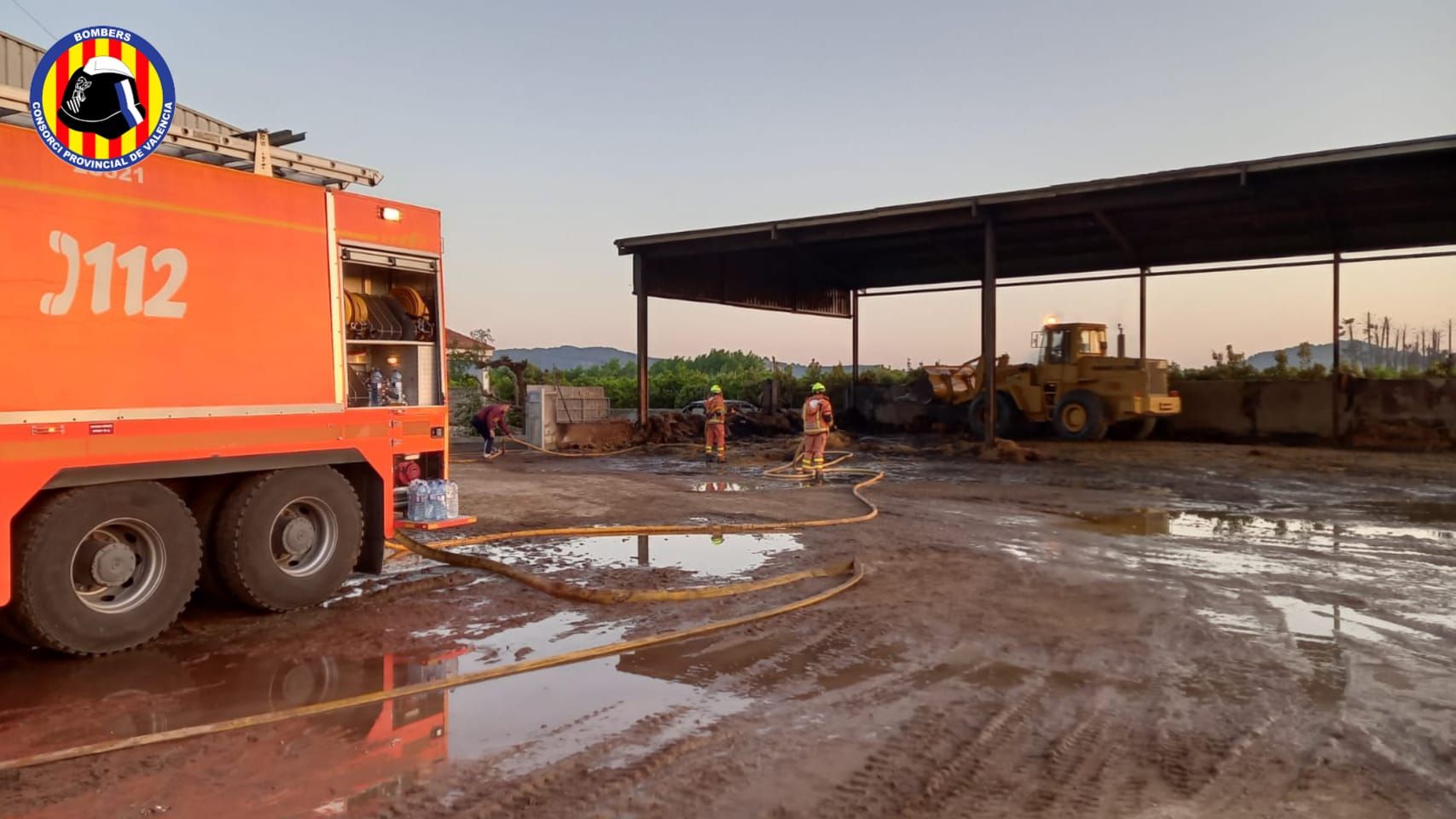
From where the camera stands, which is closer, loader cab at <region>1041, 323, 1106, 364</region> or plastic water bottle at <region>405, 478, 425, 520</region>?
plastic water bottle at <region>405, 478, 425, 520</region>

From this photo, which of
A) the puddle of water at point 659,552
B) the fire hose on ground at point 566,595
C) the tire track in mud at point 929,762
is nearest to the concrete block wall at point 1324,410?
the fire hose on ground at point 566,595

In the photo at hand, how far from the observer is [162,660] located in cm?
540

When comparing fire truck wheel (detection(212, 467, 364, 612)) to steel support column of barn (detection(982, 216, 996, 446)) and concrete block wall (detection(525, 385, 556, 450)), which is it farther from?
concrete block wall (detection(525, 385, 556, 450))

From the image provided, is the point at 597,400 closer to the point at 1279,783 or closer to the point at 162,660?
the point at 162,660

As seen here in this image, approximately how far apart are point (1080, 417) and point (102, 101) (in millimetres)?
21054

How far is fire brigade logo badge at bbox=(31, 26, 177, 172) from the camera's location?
5293 mm

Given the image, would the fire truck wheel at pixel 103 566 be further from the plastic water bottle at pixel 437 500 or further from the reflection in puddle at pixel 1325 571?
the reflection in puddle at pixel 1325 571

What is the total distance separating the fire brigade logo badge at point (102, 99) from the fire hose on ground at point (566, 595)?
3.24 m

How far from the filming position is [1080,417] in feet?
74.5

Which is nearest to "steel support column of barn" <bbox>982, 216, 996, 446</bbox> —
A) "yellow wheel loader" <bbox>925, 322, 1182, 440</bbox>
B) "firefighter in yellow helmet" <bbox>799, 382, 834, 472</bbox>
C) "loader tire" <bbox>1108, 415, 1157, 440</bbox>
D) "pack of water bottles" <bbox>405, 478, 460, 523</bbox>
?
"yellow wheel loader" <bbox>925, 322, 1182, 440</bbox>

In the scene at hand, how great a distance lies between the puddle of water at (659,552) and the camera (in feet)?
27.5

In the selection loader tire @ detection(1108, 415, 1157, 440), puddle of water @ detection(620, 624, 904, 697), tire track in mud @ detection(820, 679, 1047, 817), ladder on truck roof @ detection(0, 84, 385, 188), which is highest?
ladder on truck roof @ detection(0, 84, 385, 188)

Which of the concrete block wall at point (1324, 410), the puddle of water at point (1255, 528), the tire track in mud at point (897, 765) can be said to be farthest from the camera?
the concrete block wall at point (1324, 410)

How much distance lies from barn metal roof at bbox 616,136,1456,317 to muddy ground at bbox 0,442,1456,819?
31.3ft
